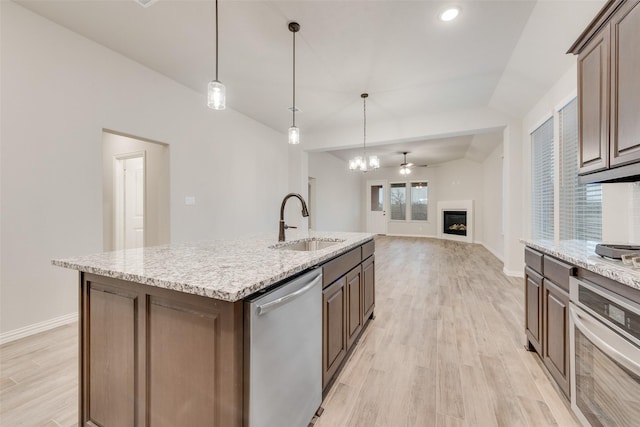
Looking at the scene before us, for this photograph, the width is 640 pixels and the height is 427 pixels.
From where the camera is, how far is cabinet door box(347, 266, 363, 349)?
75.3 inches

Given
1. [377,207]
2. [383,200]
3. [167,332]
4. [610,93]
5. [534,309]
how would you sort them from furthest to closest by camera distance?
[377,207] < [383,200] < [534,309] < [610,93] < [167,332]

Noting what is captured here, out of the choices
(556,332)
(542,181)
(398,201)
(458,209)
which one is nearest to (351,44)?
(556,332)

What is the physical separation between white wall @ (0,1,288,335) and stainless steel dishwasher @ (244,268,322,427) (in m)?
2.71

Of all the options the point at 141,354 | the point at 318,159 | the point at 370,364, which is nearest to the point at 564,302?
the point at 370,364

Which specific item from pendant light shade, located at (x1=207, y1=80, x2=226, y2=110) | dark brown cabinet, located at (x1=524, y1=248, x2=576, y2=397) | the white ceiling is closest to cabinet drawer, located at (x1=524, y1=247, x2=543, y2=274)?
dark brown cabinet, located at (x1=524, y1=248, x2=576, y2=397)

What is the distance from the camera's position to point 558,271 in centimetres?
151

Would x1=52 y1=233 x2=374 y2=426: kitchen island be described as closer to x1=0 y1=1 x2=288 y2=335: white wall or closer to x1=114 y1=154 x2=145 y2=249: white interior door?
x1=0 y1=1 x2=288 y2=335: white wall

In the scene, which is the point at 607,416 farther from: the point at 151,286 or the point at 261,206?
the point at 261,206

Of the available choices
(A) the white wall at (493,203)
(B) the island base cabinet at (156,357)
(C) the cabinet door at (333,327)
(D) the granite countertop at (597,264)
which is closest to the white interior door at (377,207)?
(A) the white wall at (493,203)

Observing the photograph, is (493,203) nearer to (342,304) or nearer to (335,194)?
(335,194)

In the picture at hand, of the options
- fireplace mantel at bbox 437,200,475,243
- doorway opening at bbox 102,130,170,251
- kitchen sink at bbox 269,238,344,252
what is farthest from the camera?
fireplace mantel at bbox 437,200,475,243

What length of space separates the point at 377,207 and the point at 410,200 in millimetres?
1314

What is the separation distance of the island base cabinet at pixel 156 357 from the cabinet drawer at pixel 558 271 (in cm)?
167

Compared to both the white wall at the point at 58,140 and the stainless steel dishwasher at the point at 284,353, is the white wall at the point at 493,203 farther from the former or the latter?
the white wall at the point at 58,140
